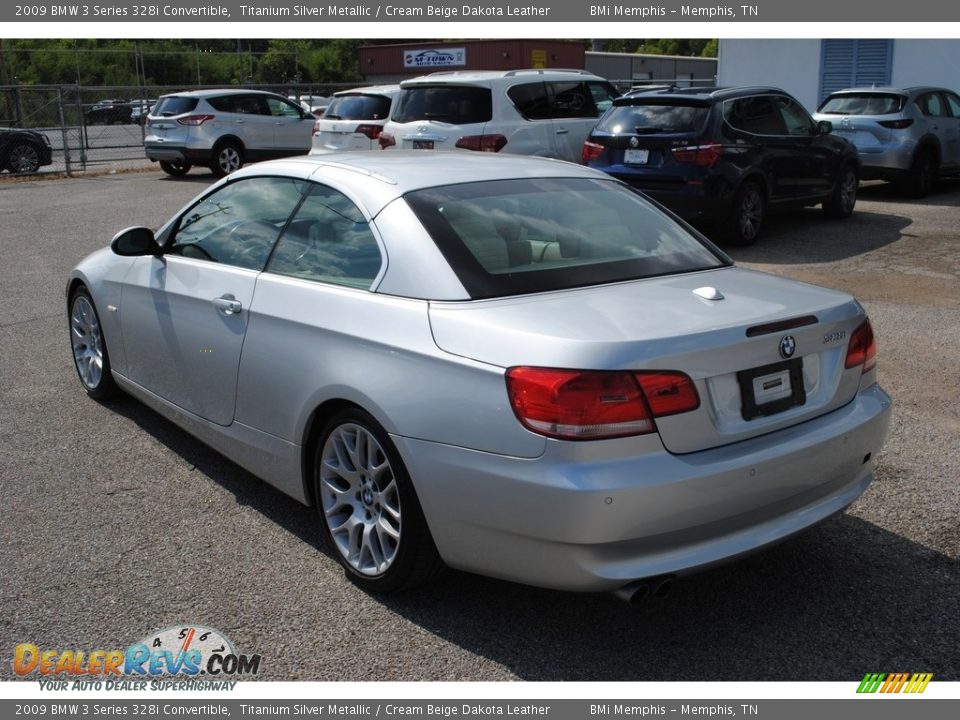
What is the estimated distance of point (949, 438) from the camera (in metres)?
5.45

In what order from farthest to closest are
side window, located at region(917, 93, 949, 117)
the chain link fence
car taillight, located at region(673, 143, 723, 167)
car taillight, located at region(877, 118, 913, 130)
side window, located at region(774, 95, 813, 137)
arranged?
the chain link fence → side window, located at region(917, 93, 949, 117) → car taillight, located at region(877, 118, 913, 130) → side window, located at region(774, 95, 813, 137) → car taillight, located at region(673, 143, 723, 167)

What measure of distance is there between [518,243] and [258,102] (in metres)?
19.4

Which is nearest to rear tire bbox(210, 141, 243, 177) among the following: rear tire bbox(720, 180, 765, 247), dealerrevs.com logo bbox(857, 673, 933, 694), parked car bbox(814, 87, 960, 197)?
parked car bbox(814, 87, 960, 197)

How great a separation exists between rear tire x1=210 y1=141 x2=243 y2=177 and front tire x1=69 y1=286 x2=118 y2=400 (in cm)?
1560

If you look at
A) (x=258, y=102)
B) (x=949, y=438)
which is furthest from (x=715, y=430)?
(x=258, y=102)

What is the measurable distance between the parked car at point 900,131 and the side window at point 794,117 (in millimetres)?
3106

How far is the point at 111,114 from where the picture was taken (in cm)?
2970

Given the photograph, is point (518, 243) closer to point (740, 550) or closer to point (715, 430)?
point (715, 430)

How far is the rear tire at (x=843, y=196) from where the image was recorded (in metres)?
13.2

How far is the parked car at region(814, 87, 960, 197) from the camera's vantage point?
49.4ft

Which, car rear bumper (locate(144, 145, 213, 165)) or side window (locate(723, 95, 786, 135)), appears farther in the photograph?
car rear bumper (locate(144, 145, 213, 165))

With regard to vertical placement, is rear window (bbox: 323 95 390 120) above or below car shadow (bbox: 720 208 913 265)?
above

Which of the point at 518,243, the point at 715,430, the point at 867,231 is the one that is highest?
the point at 518,243

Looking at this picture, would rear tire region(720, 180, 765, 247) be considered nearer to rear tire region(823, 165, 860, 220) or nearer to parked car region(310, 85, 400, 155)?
rear tire region(823, 165, 860, 220)
